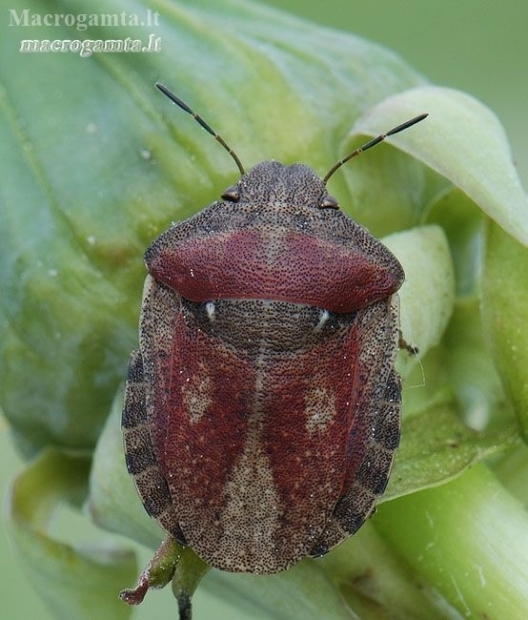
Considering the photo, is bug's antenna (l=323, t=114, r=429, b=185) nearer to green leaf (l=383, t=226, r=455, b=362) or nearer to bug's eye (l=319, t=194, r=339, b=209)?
bug's eye (l=319, t=194, r=339, b=209)

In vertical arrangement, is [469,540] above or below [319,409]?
below

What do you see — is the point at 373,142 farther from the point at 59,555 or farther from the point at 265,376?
the point at 59,555

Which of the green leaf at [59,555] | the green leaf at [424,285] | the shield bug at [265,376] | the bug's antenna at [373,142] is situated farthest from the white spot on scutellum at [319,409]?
the green leaf at [59,555]

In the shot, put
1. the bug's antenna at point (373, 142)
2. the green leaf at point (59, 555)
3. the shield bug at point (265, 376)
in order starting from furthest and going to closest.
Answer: the green leaf at point (59, 555) → the bug's antenna at point (373, 142) → the shield bug at point (265, 376)

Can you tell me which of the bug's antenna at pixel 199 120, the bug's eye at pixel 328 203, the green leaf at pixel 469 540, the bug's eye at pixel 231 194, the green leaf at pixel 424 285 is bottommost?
→ the green leaf at pixel 469 540

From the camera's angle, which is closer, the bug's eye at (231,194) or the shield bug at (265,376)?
the shield bug at (265,376)

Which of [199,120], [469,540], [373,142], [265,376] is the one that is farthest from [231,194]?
[469,540]

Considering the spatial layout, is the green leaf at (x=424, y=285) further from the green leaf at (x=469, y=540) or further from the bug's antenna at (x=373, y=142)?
the green leaf at (x=469, y=540)

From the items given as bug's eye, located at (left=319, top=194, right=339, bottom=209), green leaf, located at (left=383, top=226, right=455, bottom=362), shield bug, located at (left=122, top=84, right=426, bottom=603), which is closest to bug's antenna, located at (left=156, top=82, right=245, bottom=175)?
shield bug, located at (left=122, top=84, right=426, bottom=603)
